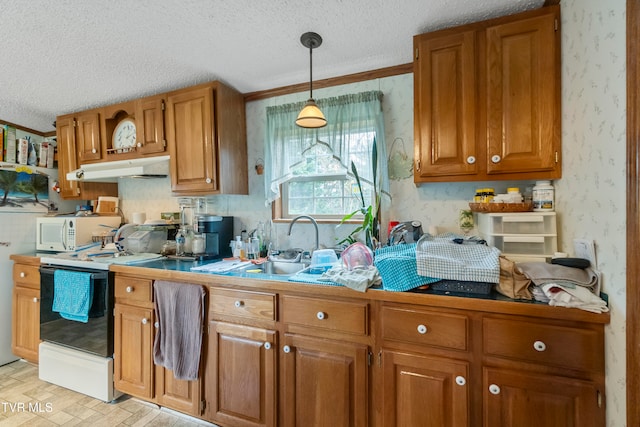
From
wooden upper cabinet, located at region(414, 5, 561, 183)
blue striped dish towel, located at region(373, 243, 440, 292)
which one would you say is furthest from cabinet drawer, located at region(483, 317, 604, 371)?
wooden upper cabinet, located at region(414, 5, 561, 183)

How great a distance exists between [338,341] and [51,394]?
89.9 inches

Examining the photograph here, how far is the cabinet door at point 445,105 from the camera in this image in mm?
1484

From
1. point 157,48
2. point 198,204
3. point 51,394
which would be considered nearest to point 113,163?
point 198,204

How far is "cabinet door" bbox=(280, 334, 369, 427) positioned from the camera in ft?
4.37

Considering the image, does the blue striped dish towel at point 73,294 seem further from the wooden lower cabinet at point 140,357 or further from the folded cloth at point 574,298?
the folded cloth at point 574,298

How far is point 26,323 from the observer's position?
2.46 metres

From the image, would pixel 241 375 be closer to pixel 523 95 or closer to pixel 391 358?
pixel 391 358

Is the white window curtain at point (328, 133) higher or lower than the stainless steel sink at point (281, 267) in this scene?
higher

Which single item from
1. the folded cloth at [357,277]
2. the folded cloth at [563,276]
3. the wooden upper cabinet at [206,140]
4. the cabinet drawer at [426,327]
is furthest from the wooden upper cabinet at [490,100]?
the wooden upper cabinet at [206,140]

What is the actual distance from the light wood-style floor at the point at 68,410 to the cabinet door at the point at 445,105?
2.07m

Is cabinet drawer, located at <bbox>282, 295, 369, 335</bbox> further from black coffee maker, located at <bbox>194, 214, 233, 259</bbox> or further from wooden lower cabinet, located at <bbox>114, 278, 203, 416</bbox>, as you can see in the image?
black coffee maker, located at <bbox>194, 214, 233, 259</bbox>

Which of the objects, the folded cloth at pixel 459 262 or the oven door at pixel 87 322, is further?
the oven door at pixel 87 322

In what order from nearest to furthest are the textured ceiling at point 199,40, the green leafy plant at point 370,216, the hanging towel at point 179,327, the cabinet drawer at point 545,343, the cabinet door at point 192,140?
the cabinet drawer at point 545,343 → the textured ceiling at point 199,40 → the hanging towel at point 179,327 → the green leafy plant at point 370,216 → the cabinet door at point 192,140

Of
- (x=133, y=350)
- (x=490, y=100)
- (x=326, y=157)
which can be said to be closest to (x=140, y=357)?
(x=133, y=350)
